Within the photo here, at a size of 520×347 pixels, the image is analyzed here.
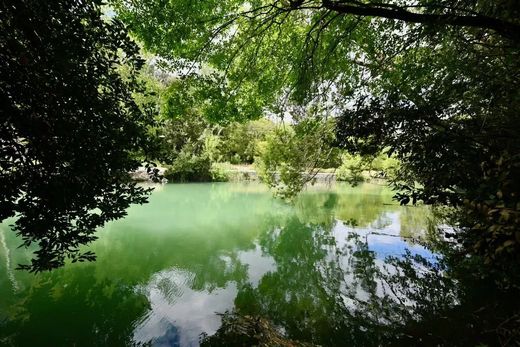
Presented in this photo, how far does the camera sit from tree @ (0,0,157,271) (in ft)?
7.38

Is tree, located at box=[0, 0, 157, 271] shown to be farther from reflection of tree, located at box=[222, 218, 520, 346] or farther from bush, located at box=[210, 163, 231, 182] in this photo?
bush, located at box=[210, 163, 231, 182]

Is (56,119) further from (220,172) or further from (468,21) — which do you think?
(220,172)

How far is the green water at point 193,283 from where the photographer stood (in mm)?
4844

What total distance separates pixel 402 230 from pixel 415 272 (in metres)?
4.60

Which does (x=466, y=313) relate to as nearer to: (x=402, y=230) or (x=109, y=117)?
(x=109, y=117)

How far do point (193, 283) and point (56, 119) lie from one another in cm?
516

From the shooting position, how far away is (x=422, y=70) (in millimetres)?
4668

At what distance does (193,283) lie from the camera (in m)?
6.83

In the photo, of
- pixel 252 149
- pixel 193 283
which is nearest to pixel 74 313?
pixel 193 283

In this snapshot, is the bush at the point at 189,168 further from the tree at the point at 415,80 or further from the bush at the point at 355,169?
the tree at the point at 415,80

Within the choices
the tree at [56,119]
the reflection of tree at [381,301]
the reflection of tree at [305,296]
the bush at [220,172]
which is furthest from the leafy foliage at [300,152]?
the bush at [220,172]

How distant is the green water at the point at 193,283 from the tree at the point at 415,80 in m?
2.12

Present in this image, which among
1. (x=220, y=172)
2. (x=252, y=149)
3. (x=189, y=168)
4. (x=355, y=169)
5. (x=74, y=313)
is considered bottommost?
(x=220, y=172)

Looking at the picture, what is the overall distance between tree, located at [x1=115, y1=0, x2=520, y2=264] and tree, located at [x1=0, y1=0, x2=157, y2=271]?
3.80 ft
